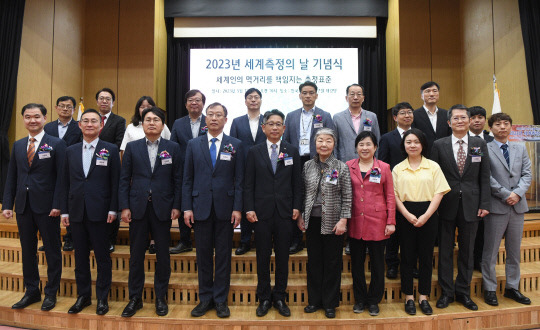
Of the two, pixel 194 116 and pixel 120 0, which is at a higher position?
pixel 120 0

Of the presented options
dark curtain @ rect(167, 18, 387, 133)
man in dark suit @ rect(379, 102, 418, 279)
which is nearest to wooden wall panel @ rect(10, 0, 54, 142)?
dark curtain @ rect(167, 18, 387, 133)

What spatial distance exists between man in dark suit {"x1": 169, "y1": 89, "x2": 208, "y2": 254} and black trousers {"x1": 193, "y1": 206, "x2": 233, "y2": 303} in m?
0.67

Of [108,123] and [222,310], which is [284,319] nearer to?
[222,310]

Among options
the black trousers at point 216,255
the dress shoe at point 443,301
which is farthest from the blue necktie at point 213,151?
the dress shoe at point 443,301

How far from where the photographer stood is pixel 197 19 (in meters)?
6.15

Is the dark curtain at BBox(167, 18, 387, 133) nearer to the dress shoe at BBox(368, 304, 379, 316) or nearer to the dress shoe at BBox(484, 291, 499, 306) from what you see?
the dress shoe at BBox(484, 291, 499, 306)

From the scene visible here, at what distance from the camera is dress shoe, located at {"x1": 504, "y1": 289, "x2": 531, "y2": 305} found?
2.69m

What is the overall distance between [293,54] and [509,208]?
14.7 feet

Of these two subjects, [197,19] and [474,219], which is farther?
[197,19]

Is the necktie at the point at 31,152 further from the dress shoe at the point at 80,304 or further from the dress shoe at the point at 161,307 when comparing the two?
the dress shoe at the point at 161,307

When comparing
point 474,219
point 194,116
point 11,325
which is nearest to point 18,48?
point 194,116

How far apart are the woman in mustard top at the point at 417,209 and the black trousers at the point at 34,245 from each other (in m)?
2.75

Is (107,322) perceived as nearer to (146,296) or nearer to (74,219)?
(146,296)

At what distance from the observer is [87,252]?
2609 mm
